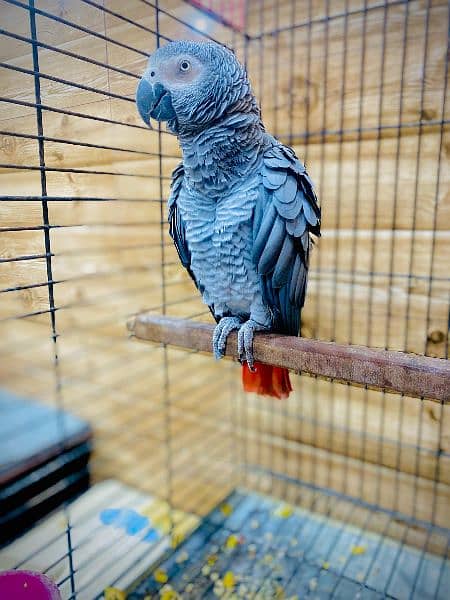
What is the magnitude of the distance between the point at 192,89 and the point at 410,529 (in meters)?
1.28

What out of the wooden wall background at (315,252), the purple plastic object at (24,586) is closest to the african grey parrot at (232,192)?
the wooden wall background at (315,252)

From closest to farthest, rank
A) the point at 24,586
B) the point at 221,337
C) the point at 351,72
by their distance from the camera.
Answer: the point at 24,586, the point at 221,337, the point at 351,72

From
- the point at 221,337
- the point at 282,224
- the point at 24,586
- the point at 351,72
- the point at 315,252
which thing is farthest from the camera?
the point at 315,252

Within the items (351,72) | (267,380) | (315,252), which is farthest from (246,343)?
(351,72)

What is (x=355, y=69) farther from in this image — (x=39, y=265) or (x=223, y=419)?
(x=223, y=419)

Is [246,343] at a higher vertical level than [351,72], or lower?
lower

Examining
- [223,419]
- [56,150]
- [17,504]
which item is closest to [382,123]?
[56,150]

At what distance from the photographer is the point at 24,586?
26.3 inches

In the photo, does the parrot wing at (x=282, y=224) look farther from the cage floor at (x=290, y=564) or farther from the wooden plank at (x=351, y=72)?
the cage floor at (x=290, y=564)

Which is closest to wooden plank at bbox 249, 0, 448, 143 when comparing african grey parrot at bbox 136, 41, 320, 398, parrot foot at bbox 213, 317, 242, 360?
african grey parrot at bbox 136, 41, 320, 398

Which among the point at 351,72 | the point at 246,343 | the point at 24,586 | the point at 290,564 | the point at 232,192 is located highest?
the point at 351,72

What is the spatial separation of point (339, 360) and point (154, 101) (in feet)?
1.90

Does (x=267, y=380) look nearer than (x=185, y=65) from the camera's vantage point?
No

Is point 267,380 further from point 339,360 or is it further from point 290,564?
point 290,564
